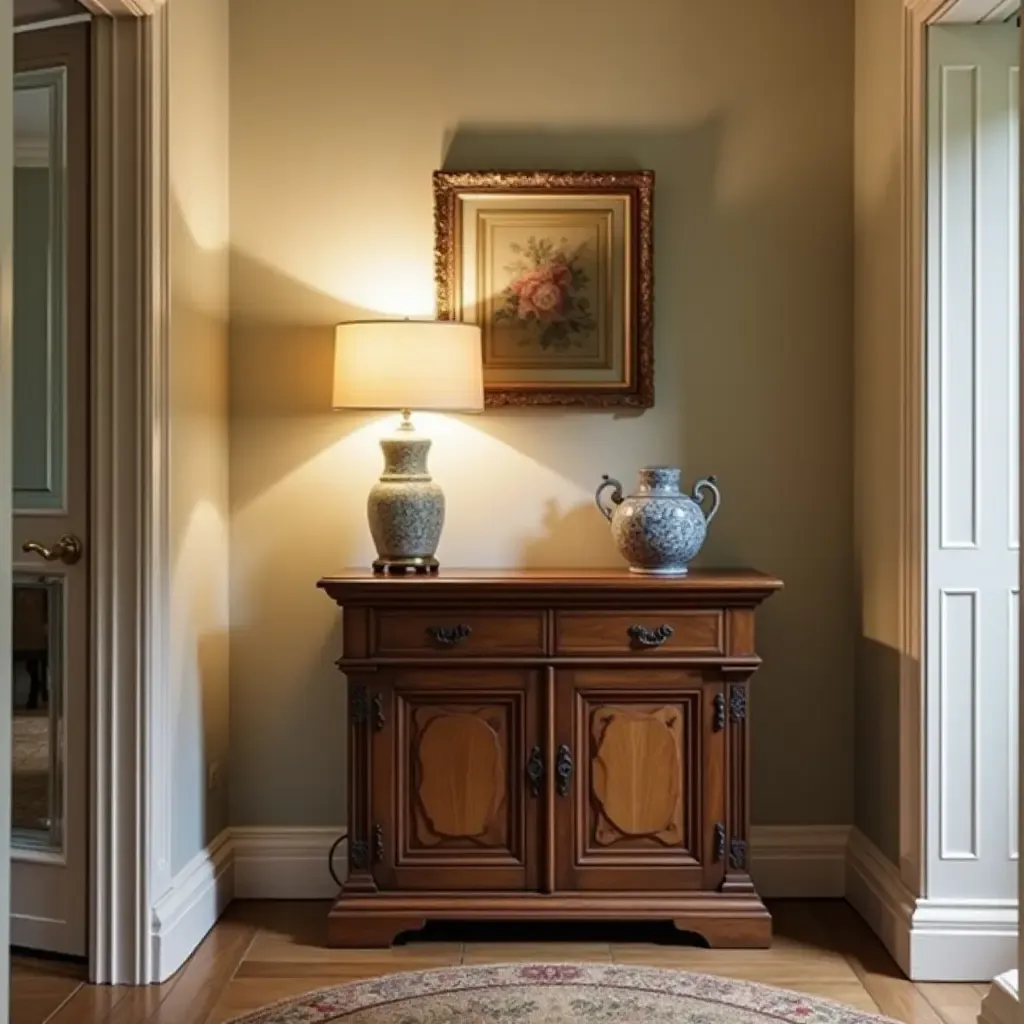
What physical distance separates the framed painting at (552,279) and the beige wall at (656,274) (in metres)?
0.07

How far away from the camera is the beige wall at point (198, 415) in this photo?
3.22 m

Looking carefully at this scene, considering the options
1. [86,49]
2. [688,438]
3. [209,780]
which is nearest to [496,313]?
[688,438]

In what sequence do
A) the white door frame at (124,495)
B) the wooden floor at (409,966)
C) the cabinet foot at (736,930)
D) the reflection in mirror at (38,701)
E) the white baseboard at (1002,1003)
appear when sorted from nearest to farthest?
1. the white baseboard at (1002,1003)
2. the wooden floor at (409,966)
3. the white door frame at (124,495)
4. the reflection in mirror at (38,701)
5. the cabinet foot at (736,930)

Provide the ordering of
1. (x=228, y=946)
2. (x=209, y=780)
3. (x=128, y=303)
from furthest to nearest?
(x=209, y=780) < (x=228, y=946) < (x=128, y=303)

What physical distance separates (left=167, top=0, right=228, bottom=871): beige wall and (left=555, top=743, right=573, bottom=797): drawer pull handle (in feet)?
3.03

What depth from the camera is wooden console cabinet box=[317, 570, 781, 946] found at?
3.28 meters

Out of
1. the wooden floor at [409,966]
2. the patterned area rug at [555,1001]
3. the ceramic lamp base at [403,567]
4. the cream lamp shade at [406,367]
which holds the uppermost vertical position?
the cream lamp shade at [406,367]

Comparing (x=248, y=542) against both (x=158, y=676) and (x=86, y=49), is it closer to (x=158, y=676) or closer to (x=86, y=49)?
(x=158, y=676)

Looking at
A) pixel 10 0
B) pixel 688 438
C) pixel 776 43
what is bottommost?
pixel 688 438

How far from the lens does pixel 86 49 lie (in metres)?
3.05

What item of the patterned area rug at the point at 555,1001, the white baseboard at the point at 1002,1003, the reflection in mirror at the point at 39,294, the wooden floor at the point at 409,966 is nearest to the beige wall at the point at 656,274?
the wooden floor at the point at 409,966

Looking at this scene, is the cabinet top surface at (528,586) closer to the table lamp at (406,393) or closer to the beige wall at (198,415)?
the table lamp at (406,393)

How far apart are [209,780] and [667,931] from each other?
1.25 m

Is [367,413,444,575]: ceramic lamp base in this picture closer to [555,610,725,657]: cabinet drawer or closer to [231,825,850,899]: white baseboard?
[555,610,725,657]: cabinet drawer
